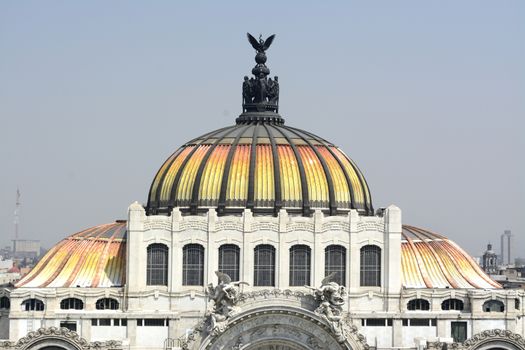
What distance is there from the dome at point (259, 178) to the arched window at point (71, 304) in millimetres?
10597

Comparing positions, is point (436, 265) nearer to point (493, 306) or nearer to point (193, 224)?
point (493, 306)

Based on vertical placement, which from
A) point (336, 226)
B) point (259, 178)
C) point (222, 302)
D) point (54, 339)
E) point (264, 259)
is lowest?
point (54, 339)

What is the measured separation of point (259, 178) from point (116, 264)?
13.8m

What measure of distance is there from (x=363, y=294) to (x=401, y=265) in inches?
231

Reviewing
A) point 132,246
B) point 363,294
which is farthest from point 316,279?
point 132,246

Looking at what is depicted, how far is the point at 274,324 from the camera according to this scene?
126 m

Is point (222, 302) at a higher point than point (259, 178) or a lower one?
lower

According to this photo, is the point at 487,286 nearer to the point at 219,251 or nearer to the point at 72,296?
the point at 219,251

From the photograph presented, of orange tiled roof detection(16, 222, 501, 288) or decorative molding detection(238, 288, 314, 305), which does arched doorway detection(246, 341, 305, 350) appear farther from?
orange tiled roof detection(16, 222, 501, 288)

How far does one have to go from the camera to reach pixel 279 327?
126 m

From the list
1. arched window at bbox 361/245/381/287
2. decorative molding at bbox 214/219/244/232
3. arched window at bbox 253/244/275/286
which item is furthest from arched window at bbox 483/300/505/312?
decorative molding at bbox 214/219/244/232

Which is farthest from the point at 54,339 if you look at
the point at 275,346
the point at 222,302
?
the point at 275,346

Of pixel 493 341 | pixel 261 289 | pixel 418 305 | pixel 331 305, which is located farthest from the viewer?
pixel 418 305

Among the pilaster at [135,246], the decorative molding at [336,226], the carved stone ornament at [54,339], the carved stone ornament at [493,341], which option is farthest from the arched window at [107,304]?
the carved stone ornament at [493,341]
